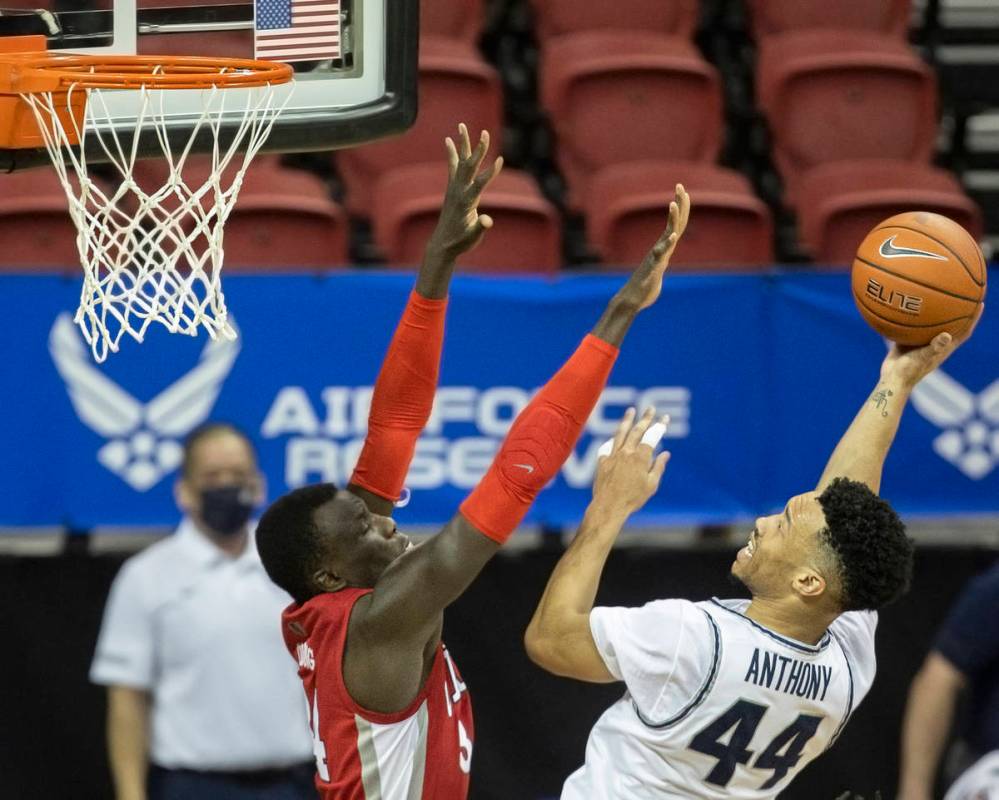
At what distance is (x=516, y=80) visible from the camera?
8.30m

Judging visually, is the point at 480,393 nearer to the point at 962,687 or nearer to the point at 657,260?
the point at 962,687

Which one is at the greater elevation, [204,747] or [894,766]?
[204,747]

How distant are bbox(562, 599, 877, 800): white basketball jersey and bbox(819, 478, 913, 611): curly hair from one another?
17 centimetres

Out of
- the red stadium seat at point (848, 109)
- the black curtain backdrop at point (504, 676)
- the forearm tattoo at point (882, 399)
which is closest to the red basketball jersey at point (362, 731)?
the forearm tattoo at point (882, 399)

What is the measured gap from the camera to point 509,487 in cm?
340

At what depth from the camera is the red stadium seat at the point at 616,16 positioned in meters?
8.23

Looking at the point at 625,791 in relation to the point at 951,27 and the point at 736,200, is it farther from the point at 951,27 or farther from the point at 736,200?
the point at 951,27

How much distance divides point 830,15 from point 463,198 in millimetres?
5315

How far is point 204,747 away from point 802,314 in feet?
7.94

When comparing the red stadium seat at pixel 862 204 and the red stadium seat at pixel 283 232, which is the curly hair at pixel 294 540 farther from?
the red stadium seat at pixel 862 204

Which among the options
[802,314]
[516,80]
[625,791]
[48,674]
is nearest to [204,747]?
[48,674]

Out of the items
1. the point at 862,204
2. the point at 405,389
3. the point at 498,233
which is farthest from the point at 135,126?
the point at 862,204

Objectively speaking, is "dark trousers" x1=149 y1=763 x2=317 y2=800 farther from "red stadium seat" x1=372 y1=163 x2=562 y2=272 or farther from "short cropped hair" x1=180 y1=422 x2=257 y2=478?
"red stadium seat" x1=372 y1=163 x2=562 y2=272

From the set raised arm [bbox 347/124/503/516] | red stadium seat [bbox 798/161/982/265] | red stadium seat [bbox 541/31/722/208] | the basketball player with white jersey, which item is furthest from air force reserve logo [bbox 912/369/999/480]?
the basketball player with white jersey
